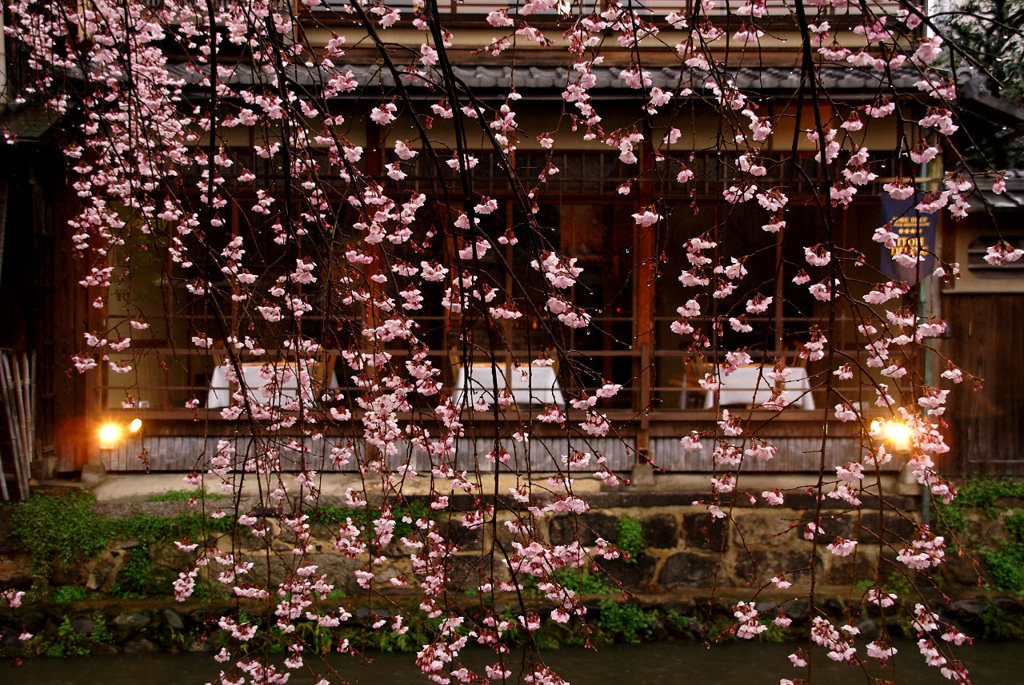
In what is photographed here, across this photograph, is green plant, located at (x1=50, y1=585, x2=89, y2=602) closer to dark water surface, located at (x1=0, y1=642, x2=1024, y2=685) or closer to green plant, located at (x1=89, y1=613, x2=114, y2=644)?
green plant, located at (x1=89, y1=613, x2=114, y2=644)

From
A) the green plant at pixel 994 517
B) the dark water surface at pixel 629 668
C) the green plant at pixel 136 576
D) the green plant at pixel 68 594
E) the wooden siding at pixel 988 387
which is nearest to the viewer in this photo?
the dark water surface at pixel 629 668

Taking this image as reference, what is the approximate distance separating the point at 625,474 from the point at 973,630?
3.07 meters

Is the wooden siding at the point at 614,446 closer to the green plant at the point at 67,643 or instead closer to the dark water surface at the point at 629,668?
the green plant at the point at 67,643

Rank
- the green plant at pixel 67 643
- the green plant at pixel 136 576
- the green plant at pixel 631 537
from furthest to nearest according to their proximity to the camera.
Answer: the green plant at pixel 631 537 < the green plant at pixel 136 576 < the green plant at pixel 67 643

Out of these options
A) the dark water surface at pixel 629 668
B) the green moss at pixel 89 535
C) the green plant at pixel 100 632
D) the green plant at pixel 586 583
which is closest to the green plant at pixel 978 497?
the dark water surface at pixel 629 668

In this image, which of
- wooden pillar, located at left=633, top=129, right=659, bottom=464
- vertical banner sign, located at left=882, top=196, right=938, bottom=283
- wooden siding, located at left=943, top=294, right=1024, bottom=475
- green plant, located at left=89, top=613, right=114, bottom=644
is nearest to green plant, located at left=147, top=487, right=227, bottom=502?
green plant, located at left=89, top=613, right=114, bottom=644

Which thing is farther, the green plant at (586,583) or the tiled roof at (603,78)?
the green plant at (586,583)

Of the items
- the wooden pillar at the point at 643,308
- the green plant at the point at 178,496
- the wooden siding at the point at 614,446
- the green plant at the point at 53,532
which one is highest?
the wooden pillar at the point at 643,308

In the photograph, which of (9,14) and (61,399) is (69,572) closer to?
(61,399)

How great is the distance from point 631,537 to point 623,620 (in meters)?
0.69

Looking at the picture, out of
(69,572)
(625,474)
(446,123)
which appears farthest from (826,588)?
(69,572)

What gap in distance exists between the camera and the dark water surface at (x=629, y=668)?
629 centimetres

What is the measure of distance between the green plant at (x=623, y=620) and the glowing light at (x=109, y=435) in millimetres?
4472

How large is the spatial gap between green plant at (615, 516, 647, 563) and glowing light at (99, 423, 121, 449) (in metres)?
4.49
